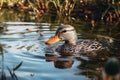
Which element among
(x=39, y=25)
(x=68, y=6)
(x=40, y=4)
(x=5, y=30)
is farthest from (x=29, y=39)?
(x=40, y=4)

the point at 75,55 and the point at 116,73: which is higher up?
the point at 116,73

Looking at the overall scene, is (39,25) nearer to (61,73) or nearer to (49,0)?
(49,0)

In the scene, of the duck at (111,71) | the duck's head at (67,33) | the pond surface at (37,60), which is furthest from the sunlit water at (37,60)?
the duck at (111,71)

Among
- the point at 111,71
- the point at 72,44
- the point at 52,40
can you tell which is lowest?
the point at 72,44

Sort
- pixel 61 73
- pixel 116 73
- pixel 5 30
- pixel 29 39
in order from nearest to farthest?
pixel 116 73 < pixel 61 73 < pixel 29 39 < pixel 5 30

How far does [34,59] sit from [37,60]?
3.4 inches

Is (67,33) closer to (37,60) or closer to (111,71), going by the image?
(37,60)

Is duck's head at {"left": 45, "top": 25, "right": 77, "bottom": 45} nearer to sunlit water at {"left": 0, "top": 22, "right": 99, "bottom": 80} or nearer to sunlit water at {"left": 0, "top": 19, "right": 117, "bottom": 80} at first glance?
sunlit water at {"left": 0, "top": 19, "right": 117, "bottom": 80}

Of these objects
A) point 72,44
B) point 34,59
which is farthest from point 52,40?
point 34,59

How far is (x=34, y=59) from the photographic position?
18.8ft

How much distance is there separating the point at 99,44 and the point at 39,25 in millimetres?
3078

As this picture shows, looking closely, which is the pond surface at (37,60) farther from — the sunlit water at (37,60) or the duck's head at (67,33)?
the duck's head at (67,33)

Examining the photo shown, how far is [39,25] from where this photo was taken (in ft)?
31.1

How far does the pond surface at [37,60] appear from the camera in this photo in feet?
14.8
